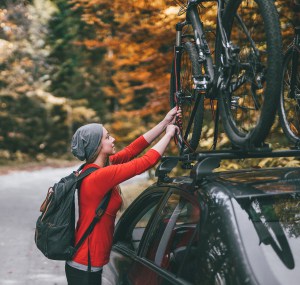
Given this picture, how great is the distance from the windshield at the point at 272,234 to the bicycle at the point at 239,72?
0.40 meters

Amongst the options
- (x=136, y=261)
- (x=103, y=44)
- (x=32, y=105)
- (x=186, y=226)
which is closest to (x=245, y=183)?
(x=186, y=226)

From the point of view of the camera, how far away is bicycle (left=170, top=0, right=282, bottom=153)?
9.78ft

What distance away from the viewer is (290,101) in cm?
420

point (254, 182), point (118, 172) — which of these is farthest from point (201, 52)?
point (254, 182)

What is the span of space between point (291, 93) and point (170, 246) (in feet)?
4.89

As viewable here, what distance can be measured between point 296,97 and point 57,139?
3261cm

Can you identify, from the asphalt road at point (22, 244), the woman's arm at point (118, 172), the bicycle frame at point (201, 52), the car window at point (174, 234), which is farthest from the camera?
the asphalt road at point (22, 244)

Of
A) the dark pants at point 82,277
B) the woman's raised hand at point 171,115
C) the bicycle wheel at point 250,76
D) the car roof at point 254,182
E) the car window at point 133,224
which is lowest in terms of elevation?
the dark pants at point 82,277

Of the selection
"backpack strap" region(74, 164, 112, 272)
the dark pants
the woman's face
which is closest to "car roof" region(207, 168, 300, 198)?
"backpack strap" region(74, 164, 112, 272)

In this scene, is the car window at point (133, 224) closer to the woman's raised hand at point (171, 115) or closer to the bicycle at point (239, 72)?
the bicycle at point (239, 72)

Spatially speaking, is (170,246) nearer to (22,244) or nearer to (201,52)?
(201,52)

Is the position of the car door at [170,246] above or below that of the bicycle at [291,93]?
below

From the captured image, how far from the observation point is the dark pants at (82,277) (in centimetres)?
387

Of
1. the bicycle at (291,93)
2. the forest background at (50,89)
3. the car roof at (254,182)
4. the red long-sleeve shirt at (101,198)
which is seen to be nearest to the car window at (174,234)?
the car roof at (254,182)
